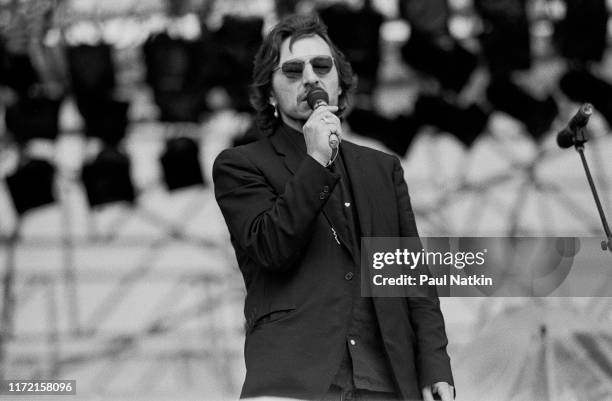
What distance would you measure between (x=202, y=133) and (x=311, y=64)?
3.96 meters

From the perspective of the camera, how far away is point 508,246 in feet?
9.57

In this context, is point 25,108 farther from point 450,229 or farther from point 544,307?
point 544,307

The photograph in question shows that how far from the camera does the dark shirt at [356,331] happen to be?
2.10 m

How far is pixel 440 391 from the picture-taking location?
2180mm

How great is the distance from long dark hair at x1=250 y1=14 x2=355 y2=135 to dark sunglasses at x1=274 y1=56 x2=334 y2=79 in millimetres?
76

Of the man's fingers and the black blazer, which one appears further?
the man's fingers

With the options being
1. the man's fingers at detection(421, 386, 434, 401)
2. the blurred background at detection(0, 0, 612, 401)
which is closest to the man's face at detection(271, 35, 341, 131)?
the man's fingers at detection(421, 386, 434, 401)

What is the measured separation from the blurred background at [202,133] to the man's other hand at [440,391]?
2495mm

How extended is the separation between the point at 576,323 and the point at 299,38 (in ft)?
4.16

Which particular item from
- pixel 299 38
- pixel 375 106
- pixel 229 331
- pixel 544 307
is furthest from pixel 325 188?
pixel 229 331

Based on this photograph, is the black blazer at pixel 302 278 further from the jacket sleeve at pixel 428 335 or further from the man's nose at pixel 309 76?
the man's nose at pixel 309 76

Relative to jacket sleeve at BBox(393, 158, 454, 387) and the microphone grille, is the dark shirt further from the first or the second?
the microphone grille

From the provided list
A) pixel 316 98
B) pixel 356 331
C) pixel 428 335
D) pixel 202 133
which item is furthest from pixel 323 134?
pixel 202 133

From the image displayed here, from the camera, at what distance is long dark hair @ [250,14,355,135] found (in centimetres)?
245
